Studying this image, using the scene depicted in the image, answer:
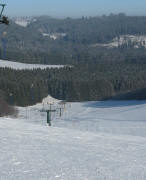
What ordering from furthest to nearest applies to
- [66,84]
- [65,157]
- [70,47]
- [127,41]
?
[127,41], [70,47], [66,84], [65,157]

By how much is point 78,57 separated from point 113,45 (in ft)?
162

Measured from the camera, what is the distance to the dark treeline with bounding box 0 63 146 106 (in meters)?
55.2

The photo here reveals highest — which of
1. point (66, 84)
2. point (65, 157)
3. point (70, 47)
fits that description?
point (65, 157)

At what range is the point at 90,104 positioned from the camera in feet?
163

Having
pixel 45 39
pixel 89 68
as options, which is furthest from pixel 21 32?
pixel 89 68

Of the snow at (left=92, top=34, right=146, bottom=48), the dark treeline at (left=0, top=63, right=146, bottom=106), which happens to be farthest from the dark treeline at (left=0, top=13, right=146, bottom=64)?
the dark treeline at (left=0, top=63, right=146, bottom=106)

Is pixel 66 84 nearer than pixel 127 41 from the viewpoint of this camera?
Yes

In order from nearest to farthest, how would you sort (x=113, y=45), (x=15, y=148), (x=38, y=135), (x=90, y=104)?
(x=15, y=148), (x=38, y=135), (x=90, y=104), (x=113, y=45)

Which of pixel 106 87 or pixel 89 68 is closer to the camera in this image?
pixel 106 87

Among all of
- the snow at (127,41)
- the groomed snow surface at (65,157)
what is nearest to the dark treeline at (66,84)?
the groomed snow surface at (65,157)

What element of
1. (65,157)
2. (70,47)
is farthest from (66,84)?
(70,47)

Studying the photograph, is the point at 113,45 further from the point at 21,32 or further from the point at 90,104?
the point at 90,104

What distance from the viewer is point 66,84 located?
63.4 metres

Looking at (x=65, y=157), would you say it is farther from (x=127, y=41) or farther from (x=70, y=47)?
(x=127, y=41)
